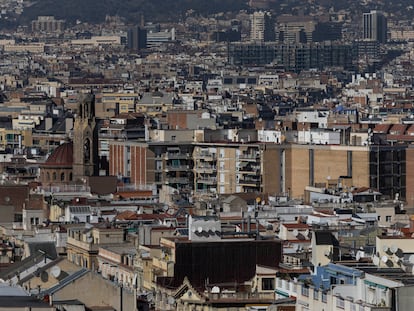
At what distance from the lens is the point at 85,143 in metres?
77.2

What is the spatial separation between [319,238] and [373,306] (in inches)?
375

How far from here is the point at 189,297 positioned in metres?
41.1

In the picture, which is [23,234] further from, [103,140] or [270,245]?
[103,140]

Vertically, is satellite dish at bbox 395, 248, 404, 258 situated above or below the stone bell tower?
below

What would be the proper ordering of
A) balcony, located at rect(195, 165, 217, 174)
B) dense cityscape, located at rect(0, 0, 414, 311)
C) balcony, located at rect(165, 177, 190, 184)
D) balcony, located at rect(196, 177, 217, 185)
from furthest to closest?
balcony, located at rect(195, 165, 217, 174)
balcony, located at rect(196, 177, 217, 185)
balcony, located at rect(165, 177, 190, 184)
dense cityscape, located at rect(0, 0, 414, 311)

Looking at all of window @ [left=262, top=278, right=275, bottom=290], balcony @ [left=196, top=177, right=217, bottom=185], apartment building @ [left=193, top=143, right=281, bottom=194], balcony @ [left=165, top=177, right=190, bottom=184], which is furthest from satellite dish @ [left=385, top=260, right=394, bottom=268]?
balcony @ [left=196, top=177, right=217, bottom=185]

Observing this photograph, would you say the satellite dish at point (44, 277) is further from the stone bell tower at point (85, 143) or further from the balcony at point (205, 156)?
the balcony at point (205, 156)

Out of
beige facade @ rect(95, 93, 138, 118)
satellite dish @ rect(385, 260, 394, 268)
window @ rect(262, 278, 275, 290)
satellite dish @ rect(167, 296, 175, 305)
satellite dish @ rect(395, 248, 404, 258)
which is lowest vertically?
satellite dish @ rect(167, 296, 175, 305)

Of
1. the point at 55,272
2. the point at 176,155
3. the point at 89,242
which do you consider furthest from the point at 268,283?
the point at 176,155

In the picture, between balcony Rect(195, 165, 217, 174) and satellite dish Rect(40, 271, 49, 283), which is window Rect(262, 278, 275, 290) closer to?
satellite dish Rect(40, 271, 49, 283)

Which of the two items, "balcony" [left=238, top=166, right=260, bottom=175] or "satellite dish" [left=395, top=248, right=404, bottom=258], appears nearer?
"satellite dish" [left=395, top=248, right=404, bottom=258]

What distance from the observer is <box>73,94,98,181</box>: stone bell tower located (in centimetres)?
7625

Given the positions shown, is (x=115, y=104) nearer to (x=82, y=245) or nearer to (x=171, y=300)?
(x=82, y=245)

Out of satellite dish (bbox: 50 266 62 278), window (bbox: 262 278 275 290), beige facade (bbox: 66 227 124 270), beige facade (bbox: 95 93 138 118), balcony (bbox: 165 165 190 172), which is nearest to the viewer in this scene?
satellite dish (bbox: 50 266 62 278)
